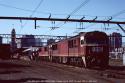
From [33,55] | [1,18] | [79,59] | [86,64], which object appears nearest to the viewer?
[1,18]

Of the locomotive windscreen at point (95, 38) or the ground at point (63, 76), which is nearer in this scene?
the ground at point (63, 76)

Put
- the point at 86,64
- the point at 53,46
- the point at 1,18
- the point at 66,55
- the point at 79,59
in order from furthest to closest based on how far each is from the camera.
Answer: the point at 53,46, the point at 66,55, the point at 79,59, the point at 86,64, the point at 1,18

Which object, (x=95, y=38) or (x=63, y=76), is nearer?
(x=63, y=76)

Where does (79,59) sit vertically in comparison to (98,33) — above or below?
below

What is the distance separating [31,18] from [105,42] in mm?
Result: 8327

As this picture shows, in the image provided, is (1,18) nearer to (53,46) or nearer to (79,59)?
(79,59)

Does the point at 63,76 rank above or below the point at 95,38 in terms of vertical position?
below

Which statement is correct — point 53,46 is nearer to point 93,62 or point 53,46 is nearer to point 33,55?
point 93,62

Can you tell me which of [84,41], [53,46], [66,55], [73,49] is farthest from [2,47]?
[84,41]

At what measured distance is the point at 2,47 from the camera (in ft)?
178

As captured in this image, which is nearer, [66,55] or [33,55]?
[66,55]

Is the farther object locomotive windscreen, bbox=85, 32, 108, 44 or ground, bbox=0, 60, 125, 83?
locomotive windscreen, bbox=85, 32, 108, 44

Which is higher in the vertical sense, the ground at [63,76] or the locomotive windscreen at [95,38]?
the locomotive windscreen at [95,38]

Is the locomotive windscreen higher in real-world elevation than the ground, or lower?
higher
